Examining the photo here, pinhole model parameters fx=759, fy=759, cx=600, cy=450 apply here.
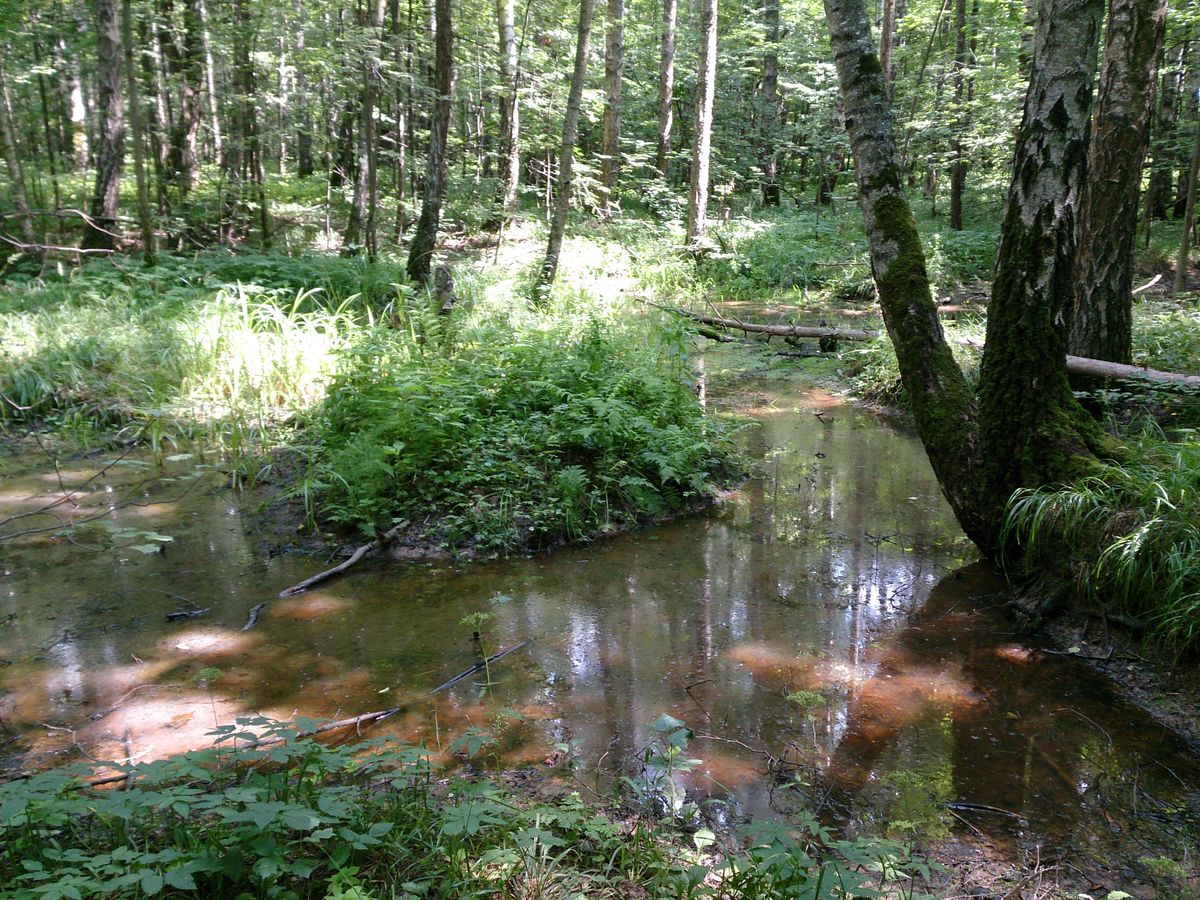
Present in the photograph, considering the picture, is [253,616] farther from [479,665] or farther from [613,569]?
[613,569]

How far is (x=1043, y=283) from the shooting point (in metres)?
4.56

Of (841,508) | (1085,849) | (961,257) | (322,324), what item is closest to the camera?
(1085,849)

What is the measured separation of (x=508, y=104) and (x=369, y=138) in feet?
23.8

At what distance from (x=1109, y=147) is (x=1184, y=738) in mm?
5894

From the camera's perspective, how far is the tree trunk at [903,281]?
4961mm

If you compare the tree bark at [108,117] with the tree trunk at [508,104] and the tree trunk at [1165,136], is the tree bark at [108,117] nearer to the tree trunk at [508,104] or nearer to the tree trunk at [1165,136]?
the tree trunk at [508,104]

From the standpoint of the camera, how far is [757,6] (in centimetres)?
2834

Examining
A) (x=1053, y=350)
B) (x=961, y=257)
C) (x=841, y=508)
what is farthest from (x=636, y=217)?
(x=1053, y=350)

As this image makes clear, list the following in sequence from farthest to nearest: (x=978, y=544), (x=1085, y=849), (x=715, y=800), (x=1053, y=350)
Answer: (x=978, y=544), (x=1053, y=350), (x=715, y=800), (x=1085, y=849)

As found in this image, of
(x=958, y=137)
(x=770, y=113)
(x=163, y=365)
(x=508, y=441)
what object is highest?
(x=770, y=113)

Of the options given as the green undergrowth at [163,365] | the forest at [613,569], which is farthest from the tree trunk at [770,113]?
the green undergrowth at [163,365]

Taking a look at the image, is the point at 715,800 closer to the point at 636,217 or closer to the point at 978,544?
the point at 978,544

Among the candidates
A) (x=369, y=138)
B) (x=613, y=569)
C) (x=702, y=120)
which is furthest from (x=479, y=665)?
(x=702, y=120)

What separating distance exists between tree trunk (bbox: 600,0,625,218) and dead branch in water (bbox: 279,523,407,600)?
12.9 meters
